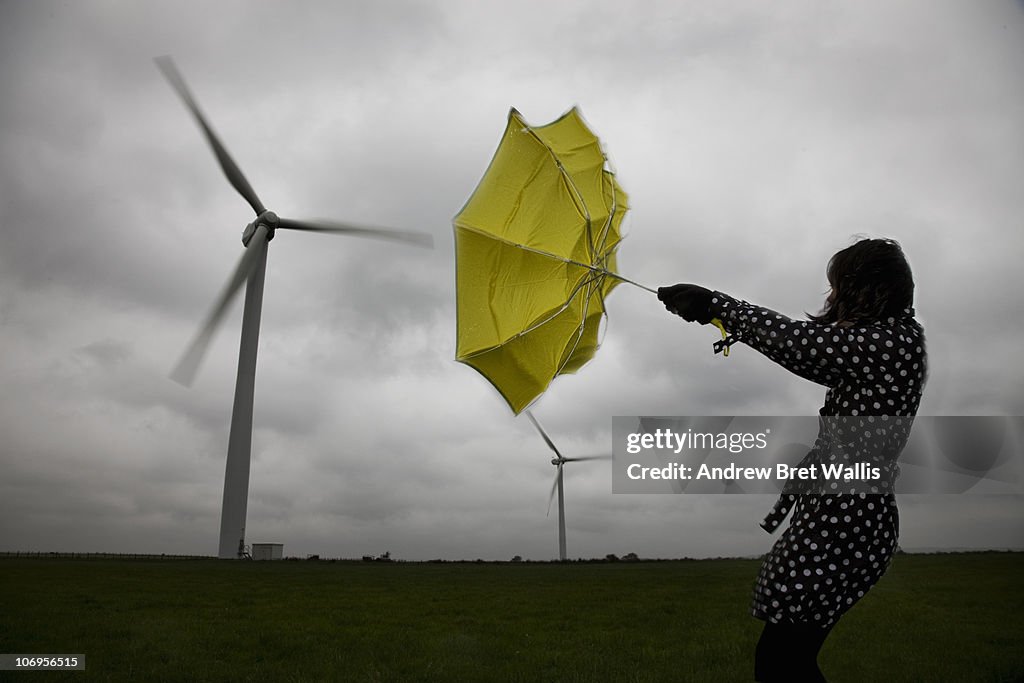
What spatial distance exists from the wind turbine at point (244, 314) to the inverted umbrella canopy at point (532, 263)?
16.7 metres

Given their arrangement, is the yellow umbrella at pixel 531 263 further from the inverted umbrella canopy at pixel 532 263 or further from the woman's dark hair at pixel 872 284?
the woman's dark hair at pixel 872 284

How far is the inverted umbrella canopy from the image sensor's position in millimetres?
6133

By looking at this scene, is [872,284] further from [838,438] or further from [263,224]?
[263,224]

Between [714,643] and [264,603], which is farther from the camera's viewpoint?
[264,603]

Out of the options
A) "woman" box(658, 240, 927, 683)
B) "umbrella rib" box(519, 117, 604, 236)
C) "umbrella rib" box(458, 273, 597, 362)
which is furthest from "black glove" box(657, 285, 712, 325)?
"umbrella rib" box(519, 117, 604, 236)

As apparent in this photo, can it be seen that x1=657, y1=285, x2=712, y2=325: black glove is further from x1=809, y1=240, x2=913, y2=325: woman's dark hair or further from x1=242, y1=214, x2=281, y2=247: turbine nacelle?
x1=242, y1=214, x2=281, y2=247: turbine nacelle

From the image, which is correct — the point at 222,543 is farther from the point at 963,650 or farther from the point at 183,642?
the point at 963,650

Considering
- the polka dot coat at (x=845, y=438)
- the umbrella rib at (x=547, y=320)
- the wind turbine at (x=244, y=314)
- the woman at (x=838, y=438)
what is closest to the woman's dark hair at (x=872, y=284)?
the woman at (x=838, y=438)

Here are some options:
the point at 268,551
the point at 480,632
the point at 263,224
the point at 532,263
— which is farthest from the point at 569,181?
the point at 268,551

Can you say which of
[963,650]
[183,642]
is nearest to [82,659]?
[183,642]

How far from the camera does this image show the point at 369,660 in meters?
12.6

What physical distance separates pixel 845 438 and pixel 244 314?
33294 millimetres

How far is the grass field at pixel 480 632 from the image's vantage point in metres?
11.4

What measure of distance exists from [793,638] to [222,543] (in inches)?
1673
